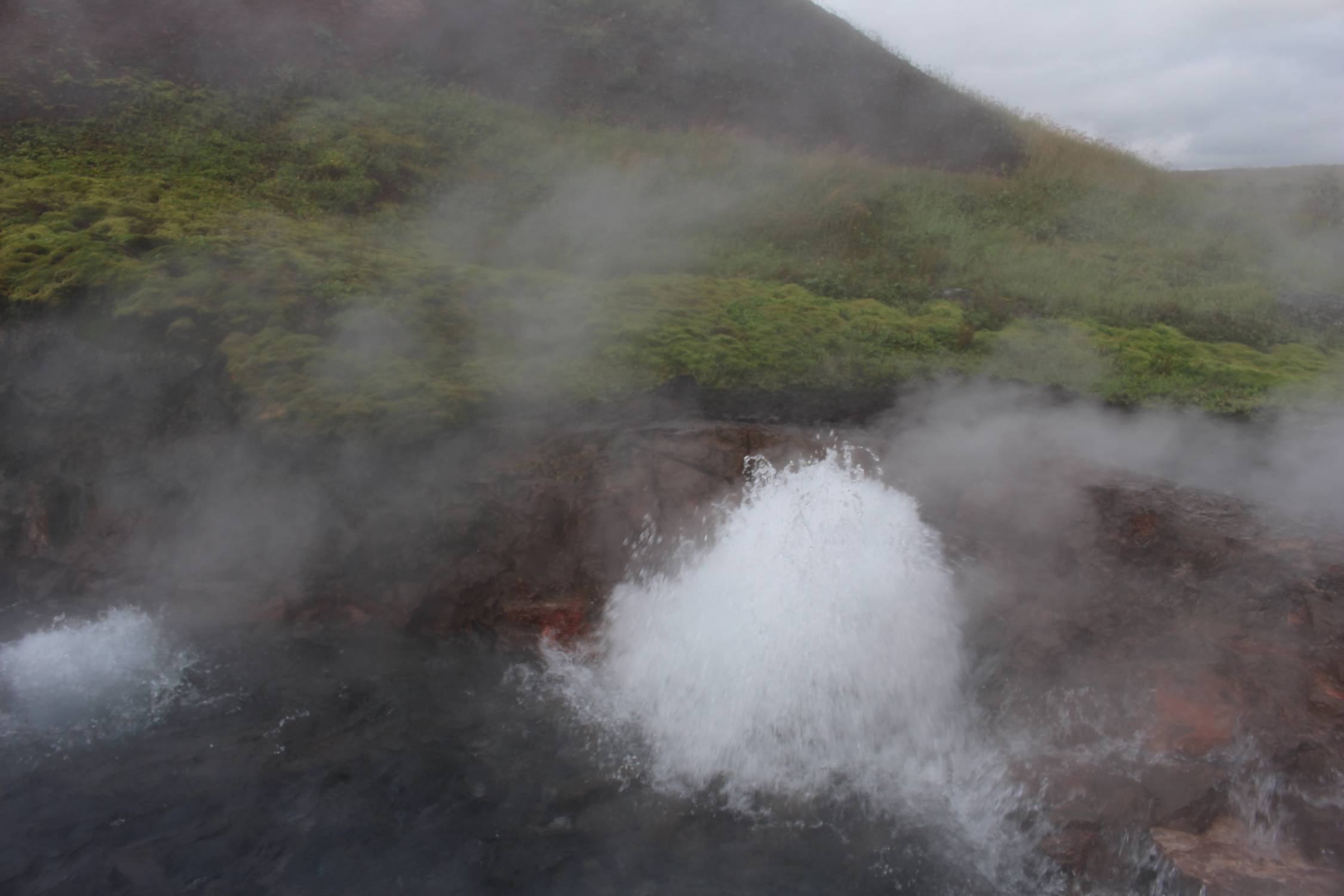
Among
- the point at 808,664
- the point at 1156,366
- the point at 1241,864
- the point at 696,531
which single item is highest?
the point at 1156,366

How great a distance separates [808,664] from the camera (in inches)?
197

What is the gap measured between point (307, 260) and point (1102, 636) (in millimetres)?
7545

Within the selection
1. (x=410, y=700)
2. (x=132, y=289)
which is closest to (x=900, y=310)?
(x=410, y=700)

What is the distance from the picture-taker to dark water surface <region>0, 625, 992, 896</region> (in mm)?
4008

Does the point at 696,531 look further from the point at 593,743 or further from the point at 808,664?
the point at 593,743

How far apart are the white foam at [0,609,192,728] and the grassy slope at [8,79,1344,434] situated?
186 centimetres

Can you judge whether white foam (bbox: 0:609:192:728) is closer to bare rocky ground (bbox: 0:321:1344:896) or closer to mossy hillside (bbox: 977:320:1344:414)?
bare rocky ground (bbox: 0:321:1344:896)

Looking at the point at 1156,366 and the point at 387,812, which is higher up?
the point at 1156,366

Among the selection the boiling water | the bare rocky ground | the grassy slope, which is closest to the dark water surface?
the boiling water

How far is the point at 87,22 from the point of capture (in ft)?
40.8

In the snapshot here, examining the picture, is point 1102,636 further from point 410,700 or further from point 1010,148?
point 1010,148

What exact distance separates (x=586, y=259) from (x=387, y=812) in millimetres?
6974

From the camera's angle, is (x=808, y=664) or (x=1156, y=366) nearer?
(x=808, y=664)

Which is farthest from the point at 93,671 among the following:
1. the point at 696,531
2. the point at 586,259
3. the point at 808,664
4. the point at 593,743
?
the point at 586,259
